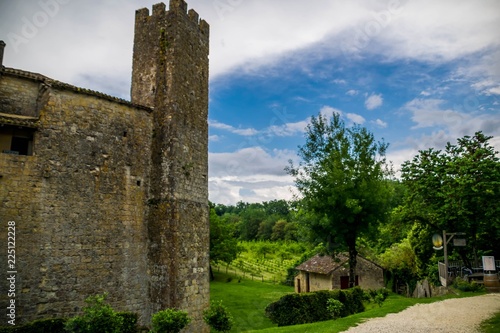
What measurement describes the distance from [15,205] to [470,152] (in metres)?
26.2

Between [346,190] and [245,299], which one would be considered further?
[245,299]

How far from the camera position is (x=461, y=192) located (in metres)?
23.0

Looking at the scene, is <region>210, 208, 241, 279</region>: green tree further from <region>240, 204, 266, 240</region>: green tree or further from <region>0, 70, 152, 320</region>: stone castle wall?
<region>240, 204, 266, 240</region>: green tree

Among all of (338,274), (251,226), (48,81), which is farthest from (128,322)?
(251,226)

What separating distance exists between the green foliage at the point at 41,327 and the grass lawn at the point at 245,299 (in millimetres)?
13174

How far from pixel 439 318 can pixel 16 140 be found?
54.4ft

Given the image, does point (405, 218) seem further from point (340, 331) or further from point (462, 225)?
point (340, 331)

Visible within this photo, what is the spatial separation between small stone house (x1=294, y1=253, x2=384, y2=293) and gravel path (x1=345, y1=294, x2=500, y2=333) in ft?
42.4

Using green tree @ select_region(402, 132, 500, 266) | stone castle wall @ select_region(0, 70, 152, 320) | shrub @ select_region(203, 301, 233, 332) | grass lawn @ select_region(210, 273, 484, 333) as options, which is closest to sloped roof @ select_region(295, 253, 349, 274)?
grass lawn @ select_region(210, 273, 484, 333)

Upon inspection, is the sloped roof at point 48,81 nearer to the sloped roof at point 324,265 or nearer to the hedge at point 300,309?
the hedge at point 300,309

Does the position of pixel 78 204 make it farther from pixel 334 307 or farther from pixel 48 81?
pixel 334 307

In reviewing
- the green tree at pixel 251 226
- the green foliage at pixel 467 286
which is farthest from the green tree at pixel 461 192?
the green tree at pixel 251 226

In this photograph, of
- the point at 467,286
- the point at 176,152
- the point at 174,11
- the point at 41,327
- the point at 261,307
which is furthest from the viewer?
the point at 261,307

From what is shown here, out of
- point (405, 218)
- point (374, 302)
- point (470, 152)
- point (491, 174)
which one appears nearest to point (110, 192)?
point (374, 302)
